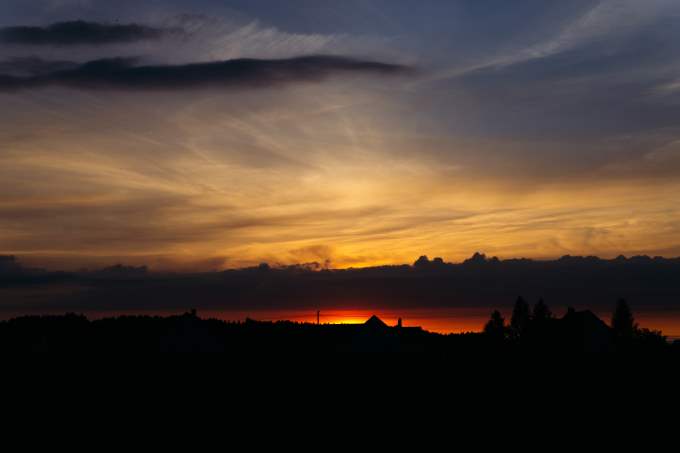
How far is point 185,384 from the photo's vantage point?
47.8m

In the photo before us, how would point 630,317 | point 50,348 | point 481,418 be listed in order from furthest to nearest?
point 630,317 < point 50,348 < point 481,418

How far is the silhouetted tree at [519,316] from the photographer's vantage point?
15188cm

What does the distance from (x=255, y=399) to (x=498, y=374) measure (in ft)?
68.0

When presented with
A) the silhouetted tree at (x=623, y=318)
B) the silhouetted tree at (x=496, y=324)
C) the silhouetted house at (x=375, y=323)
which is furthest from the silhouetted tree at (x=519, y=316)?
the silhouetted house at (x=375, y=323)

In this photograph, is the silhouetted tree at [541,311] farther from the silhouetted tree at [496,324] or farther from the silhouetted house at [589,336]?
the silhouetted house at [589,336]

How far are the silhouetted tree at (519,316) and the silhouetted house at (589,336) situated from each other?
321ft

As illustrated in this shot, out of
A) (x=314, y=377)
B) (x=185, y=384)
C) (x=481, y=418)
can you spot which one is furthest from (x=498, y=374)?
(x=185, y=384)

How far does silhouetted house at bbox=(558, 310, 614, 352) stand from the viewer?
178 ft

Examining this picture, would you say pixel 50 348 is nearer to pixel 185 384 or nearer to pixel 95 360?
pixel 95 360

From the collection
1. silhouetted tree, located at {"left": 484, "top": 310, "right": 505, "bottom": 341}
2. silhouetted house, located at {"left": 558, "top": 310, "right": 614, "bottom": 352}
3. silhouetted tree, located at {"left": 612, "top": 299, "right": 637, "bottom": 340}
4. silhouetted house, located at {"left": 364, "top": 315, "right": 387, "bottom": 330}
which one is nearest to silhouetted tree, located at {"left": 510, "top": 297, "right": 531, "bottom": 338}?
silhouetted tree, located at {"left": 484, "top": 310, "right": 505, "bottom": 341}

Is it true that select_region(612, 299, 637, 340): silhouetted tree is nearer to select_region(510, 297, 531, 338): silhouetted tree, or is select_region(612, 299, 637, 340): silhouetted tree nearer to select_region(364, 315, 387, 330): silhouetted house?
select_region(510, 297, 531, 338): silhouetted tree

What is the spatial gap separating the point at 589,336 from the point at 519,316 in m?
101

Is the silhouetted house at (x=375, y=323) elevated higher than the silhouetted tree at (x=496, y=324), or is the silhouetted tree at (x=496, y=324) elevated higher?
the silhouetted house at (x=375, y=323)

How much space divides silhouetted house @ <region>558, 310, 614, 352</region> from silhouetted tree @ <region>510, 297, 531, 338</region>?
9799 cm
